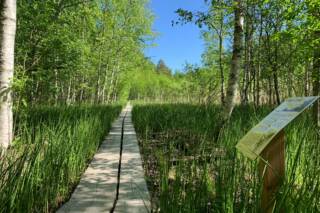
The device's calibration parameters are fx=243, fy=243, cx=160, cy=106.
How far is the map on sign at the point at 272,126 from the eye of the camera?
118cm

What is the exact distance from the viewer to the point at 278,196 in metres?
1.35

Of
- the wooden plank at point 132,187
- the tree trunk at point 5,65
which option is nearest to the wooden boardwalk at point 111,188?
the wooden plank at point 132,187

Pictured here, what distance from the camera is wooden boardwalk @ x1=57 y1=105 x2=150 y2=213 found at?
2.09 m

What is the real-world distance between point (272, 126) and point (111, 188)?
1.81m

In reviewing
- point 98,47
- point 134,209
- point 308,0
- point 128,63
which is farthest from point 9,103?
point 128,63

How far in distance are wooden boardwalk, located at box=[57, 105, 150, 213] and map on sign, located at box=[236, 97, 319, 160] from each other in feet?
2.40

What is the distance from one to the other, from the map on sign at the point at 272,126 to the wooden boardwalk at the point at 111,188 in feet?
2.40

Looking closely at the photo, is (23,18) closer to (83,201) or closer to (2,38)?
(2,38)

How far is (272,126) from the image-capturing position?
48.8 inches

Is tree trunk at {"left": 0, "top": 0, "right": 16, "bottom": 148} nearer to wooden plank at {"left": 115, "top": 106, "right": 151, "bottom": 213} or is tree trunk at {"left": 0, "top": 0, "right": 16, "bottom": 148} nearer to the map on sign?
wooden plank at {"left": 115, "top": 106, "right": 151, "bottom": 213}

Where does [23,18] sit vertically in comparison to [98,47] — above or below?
below

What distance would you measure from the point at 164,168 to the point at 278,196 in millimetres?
749

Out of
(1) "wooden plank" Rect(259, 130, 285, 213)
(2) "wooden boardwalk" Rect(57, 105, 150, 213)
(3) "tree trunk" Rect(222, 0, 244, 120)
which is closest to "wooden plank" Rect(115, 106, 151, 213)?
(2) "wooden boardwalk" Rect(57, 105, 150, 213)

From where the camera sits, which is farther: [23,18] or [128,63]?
[128,63]
